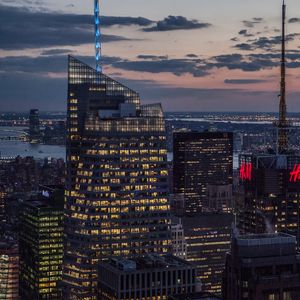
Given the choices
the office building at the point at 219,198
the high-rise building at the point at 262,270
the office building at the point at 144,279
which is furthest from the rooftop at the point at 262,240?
the office building at the point at 219,198

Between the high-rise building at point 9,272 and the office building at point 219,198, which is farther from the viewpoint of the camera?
the office building at point 219,198

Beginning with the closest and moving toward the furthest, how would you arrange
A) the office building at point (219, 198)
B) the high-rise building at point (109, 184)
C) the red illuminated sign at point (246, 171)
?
the high-rise building at point (109, 184) → the red illuminated sign at point (246, 171) → the office building at point (219, 198)

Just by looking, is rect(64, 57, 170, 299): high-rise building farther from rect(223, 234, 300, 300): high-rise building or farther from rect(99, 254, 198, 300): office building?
rect(223, 234, 300, 300): high-rise building

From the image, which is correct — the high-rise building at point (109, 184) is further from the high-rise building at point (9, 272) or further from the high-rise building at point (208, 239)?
the high-rise building at point (208, 239)

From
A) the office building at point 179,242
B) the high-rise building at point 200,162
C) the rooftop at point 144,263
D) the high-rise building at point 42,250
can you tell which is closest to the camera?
the rooftop at point 144,263

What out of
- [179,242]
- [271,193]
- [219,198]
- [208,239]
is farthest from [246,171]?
[219,198]

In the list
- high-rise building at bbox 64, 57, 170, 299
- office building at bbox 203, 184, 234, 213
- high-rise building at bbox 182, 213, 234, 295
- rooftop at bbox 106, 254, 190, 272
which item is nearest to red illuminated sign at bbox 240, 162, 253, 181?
high-rise building at bbox 182, 213, 234, 295
